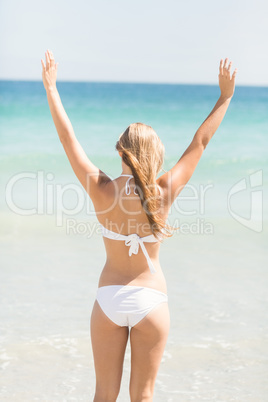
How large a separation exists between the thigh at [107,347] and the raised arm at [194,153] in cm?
58

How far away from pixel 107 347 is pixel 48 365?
61.8 inches

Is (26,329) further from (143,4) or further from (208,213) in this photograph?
(143,4)

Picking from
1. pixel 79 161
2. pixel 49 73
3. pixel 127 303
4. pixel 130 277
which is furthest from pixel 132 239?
pixel 49 73

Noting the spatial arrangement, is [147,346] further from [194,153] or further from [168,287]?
[168,287]

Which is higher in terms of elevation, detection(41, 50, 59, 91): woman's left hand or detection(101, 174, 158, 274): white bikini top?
detection(41, 50, 59, 91): woman's left hand

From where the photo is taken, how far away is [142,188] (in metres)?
2.30

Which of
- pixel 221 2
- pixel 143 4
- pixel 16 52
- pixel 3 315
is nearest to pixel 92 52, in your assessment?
pixel 16 52

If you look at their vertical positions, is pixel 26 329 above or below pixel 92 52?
below

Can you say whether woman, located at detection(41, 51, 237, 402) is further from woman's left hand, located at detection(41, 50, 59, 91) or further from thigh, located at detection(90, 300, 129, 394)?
woman's left hand, located at detection(41, 50, 59, 91)

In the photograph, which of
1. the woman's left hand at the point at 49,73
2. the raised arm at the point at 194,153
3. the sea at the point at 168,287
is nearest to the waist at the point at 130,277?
the raised arm at the point at 194,153

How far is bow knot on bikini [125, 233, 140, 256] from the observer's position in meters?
2.34

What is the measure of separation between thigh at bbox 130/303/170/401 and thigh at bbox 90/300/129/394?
62 mm

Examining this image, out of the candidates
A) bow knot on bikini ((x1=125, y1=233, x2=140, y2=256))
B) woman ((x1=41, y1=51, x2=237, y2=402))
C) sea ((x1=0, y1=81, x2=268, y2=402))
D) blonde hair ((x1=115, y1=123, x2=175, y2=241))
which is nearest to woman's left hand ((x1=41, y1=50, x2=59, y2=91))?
woman ((x1=41, y1=51, x2=237, y2=402))

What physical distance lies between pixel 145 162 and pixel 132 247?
1.20 ft
